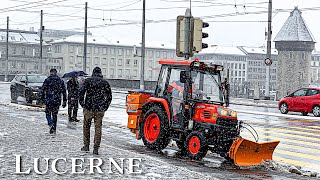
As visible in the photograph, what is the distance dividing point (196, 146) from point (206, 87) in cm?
148

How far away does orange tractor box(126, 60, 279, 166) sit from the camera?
39.1 feet

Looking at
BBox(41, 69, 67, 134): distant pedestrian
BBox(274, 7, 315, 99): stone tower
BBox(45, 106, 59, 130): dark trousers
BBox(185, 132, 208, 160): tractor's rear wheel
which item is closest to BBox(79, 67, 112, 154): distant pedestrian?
BBox(185, 132, 208, 160): tractor's rear wheel

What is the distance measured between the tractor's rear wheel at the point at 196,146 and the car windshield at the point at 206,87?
97 cm

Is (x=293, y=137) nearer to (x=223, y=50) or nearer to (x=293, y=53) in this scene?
(x=293, y=53)

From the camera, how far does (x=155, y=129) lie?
13.5 metres

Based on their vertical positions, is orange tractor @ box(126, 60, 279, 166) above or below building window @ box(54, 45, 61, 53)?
below

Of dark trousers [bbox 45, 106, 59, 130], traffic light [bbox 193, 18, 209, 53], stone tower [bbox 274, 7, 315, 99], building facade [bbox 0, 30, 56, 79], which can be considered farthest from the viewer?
building facade [bbox 0, 30, 56, 79]

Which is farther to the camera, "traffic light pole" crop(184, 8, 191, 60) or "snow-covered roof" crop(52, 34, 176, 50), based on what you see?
"snow-covered roof" crop(52, 34, 176, 50)

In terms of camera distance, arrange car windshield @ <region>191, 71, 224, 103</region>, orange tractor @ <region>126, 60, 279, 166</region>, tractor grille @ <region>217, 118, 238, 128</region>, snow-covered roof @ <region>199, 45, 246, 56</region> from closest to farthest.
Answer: orange tractor @ <region>126, 60, 279, 166</region> → tractor grille @ <region>217, 118, 238, 128</region> → car windshield @ <region>191, 71, 224, 103</region> → snow-covered roof @ <region>199, 45, 246, 56</region>

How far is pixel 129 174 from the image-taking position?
9.35m

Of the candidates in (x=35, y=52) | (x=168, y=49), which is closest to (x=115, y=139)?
(x=35, y=52)

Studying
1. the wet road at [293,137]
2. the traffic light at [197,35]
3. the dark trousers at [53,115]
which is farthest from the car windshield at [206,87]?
the dark trousers at [53,115]

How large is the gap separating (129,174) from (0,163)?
96.8 inches

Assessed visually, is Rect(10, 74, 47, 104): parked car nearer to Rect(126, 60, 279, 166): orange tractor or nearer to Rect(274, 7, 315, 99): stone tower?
Rect(126, 60, 279, 166): orange tractor
